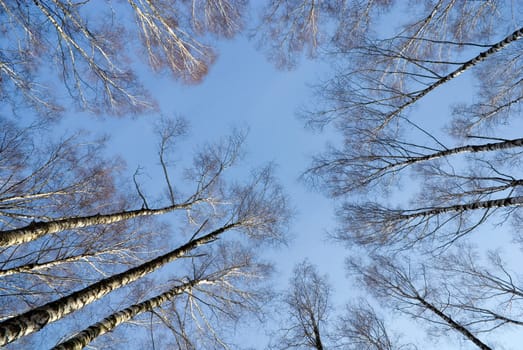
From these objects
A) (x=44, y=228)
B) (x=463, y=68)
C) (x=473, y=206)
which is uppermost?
(x=463, y=68)

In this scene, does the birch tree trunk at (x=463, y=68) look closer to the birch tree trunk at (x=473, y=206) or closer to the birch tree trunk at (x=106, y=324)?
the birch tree trunk at (x=473, y=206)

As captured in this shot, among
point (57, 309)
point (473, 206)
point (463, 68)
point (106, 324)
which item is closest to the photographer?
point (57, 309)

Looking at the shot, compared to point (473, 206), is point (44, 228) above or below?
below

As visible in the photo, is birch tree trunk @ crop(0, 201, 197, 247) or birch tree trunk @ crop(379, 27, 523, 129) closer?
birch tree trunk @ crop(0, 201, 197, 247)

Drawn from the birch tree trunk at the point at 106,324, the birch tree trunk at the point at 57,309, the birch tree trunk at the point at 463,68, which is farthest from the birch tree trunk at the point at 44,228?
the birch tree trunk at the point at 463,68

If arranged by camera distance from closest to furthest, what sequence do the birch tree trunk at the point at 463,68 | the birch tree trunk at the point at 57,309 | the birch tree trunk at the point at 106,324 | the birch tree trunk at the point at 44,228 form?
the birch tree trunk at the point at 57,309, the birch tree trunk at the point at 106,324, the birch tree trunk at the point at 44,228, the birch tree trunk at the point at 463,68

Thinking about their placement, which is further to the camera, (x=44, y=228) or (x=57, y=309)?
(x=44, y=228)

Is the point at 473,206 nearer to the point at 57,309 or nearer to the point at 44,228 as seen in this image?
the point at 57,309

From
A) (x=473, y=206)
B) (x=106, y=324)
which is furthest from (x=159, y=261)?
(x=473, y=206)

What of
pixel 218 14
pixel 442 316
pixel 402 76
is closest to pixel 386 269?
pixel 442 316

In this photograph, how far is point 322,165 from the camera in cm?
687

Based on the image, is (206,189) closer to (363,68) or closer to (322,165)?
(322,165)

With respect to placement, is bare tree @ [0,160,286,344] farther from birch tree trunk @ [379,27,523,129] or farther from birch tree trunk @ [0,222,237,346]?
birch tree trunk @ [379,27,523,129]

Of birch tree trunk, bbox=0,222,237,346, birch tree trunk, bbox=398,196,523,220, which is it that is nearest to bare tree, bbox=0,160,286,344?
birch tree trunk, bbox=0,222,237,346
